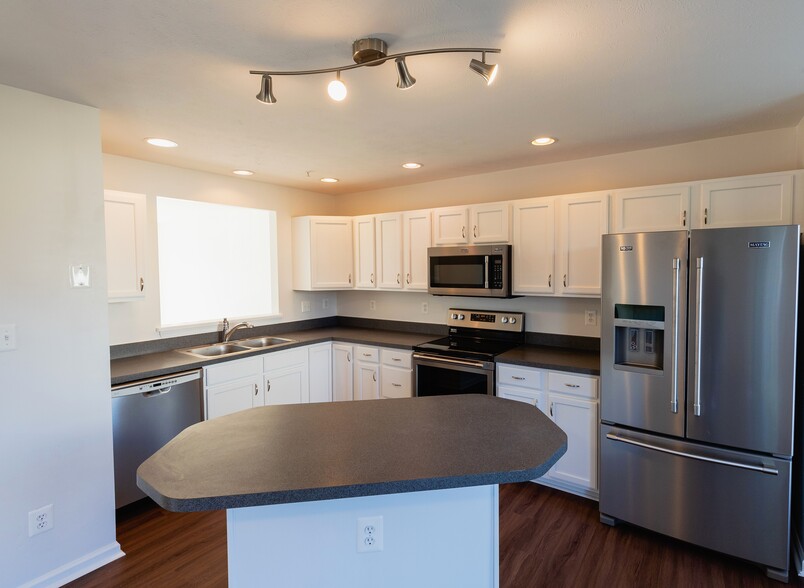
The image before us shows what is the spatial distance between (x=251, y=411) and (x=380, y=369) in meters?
2.07

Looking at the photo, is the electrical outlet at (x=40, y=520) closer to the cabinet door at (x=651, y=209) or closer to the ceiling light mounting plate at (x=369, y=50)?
the ceiling light mounting plate at (x=369, y=50)

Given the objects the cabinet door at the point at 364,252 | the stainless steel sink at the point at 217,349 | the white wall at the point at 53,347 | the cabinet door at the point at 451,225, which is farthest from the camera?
the cabinet door at the point at 364,252

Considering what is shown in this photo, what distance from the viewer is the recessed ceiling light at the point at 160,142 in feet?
8.93

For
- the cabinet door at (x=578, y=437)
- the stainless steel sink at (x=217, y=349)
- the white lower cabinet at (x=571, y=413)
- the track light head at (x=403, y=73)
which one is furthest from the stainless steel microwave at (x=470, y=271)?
the track light head at (x=403, y=73)

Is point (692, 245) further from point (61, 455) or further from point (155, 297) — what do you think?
point (155, 297)

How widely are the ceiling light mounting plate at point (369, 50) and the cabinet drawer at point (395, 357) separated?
253 cm

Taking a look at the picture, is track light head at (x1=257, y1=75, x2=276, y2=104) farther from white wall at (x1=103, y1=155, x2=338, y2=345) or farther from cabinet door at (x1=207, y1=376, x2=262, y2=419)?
cabinet door at (x1=207, y1=376, x2=262, y2=419)

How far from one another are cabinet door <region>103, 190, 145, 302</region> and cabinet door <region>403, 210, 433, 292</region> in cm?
211

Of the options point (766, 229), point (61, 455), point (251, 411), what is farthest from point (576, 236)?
point (61, 455)

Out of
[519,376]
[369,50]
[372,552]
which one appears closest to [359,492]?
[372,552]

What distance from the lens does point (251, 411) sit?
6.23ft

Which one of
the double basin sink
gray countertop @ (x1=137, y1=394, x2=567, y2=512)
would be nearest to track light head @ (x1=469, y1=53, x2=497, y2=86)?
gray countertop @ (x1=137, y1=394, x2=567, y2=512)

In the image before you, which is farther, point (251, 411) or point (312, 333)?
point (312, 333)

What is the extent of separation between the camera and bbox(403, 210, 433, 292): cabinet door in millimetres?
3896
